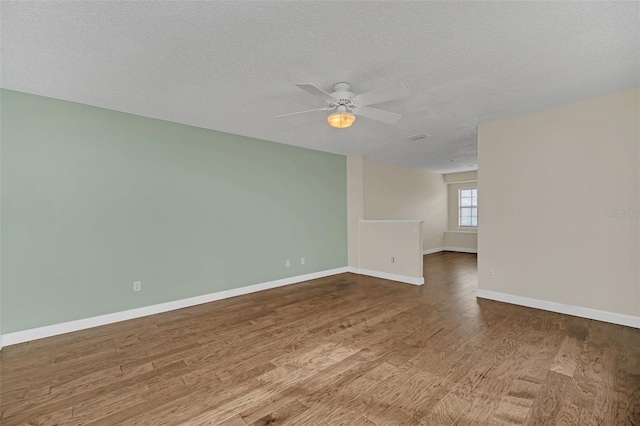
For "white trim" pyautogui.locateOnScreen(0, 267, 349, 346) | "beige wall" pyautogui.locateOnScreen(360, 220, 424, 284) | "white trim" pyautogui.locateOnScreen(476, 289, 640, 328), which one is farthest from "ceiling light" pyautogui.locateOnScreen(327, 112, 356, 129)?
"white trim" pyautogui.locateOnScreen(476, 289, 640, 328)

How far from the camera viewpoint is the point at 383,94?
2398mm

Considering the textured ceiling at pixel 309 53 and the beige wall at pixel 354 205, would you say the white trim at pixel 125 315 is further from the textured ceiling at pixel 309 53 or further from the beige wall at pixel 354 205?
the textured ceiling at pixel 309 53

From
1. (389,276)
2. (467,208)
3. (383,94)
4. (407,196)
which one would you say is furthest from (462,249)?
(383,94)

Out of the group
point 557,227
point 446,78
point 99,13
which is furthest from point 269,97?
point 557,227

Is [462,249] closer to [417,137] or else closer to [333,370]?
[417,137]

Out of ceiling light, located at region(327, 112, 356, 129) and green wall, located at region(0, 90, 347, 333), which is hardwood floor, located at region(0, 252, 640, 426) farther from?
ceiling light, located at region(327, 112, 356, 129)

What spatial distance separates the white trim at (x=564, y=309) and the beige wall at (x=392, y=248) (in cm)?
113

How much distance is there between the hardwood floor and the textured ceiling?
8.36 feet

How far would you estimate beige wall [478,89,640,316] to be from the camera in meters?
→ 2.99

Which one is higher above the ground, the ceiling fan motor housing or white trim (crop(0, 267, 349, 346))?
the ceiling fan motor housing

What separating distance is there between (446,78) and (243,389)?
10.4 ft

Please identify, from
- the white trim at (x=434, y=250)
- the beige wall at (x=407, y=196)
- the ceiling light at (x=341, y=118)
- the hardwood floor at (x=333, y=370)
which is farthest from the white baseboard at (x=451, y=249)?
the ceiling light at (x=341, y=118)

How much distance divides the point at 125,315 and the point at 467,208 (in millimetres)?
9537

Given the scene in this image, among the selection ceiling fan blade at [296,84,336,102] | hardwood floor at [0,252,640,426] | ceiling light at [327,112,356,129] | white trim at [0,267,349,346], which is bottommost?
hardwood floor at [0,252,640,426]
